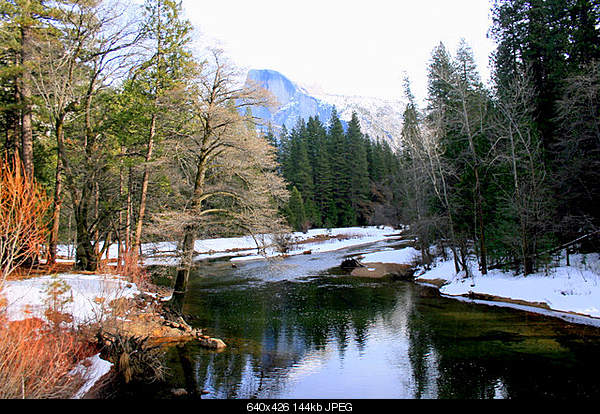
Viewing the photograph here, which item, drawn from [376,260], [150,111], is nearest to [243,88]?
[150,111]

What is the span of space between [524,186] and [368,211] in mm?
44284

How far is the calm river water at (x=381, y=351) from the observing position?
7.88m

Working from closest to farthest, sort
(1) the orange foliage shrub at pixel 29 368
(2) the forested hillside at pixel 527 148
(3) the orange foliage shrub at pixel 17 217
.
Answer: (1) the orange foliage shrub at pixel 29 368 < (3) the orange foliage shrub at pixel 17 217 < (2) the forested hillside at pixel 527 148

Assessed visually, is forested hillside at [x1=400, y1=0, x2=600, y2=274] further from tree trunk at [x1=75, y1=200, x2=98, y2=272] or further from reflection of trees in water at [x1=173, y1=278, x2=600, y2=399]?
tree trunk at [x1=75, y1=200, x2=98, y2=272]

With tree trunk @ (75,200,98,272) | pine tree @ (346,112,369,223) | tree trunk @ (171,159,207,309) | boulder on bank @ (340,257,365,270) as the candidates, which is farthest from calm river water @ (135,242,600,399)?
pine tree @ (346,112,369,223)

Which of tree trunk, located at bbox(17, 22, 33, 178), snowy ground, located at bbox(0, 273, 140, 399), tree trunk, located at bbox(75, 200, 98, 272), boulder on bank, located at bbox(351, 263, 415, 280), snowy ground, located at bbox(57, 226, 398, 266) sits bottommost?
boulder on bank, located at bbox(351, 263, 415, 280)

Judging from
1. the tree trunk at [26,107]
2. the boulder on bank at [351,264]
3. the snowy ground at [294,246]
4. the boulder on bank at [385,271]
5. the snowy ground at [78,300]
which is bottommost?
the boulder on bank at [385,271]

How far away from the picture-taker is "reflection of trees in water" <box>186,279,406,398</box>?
8820 millimetres

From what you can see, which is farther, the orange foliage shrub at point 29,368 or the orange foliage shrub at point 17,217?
→ the orange foliage shrub at point 17,217

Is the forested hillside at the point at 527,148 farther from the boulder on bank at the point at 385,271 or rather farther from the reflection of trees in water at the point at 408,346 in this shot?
the reflection of trees in water at the point at 408,346

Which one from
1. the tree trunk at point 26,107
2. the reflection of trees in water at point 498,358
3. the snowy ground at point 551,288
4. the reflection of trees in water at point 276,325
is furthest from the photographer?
the tree trunk at point 26,107

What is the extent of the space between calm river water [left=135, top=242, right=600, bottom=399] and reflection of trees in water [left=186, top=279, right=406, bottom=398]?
0.04 meters

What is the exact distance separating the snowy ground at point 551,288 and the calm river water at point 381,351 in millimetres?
1168

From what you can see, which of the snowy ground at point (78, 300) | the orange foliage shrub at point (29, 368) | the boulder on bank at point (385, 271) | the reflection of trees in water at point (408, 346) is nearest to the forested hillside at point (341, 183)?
the boulder on bank at point (385, 271)
